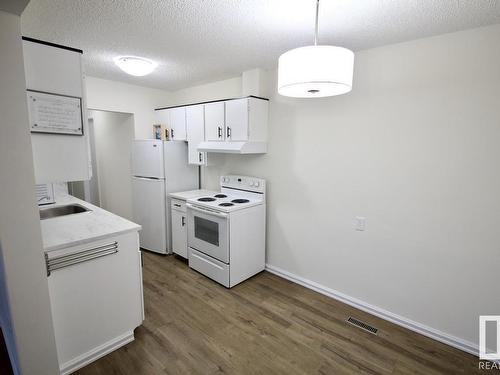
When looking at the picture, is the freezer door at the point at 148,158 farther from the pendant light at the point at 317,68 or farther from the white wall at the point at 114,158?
the pendant light at the point at 317,68

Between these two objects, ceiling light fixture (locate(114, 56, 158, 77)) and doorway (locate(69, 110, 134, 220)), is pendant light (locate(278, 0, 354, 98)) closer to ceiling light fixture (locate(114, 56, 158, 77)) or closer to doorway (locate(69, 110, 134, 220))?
ceiling light fixture (locate(114, 56, 158, 77))

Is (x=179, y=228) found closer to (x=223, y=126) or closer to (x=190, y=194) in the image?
(x=190, y=194)

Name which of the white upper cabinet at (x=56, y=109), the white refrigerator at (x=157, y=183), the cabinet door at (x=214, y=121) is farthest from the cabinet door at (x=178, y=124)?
the white upper cabinet at (x=56, y=109)

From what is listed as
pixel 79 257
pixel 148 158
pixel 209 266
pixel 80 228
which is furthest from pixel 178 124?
pixel 79 257

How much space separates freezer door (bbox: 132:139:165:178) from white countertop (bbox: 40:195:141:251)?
130cm

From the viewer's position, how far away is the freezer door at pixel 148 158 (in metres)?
3.70

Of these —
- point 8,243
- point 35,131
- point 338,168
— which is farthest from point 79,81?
point 338,168

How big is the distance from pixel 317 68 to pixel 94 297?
2.13m

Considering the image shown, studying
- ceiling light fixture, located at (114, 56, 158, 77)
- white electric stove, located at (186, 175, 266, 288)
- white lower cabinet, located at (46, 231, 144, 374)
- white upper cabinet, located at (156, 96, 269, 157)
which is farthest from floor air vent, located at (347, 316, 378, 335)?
ceiling light fixture, located at (114, 56, 158, 77)

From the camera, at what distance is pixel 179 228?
3666 millimetres

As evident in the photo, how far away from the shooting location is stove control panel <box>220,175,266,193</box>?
3.31m

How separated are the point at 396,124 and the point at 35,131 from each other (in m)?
2.68

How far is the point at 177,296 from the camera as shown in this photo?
2.83 meters

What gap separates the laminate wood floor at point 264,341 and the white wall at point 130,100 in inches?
102
